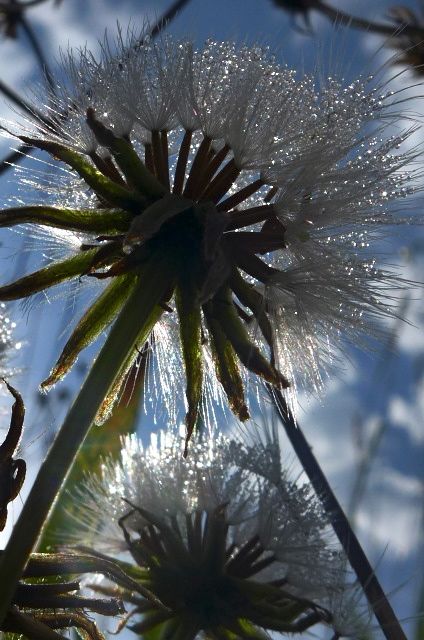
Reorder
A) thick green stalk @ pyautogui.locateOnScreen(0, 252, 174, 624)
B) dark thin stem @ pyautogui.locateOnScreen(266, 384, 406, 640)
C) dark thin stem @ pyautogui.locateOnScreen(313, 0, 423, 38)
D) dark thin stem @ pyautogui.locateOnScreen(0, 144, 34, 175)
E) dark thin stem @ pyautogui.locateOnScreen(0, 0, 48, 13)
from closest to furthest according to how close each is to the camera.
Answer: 1. thick green stalk @ pyautogui.locateOnScreen(0, 252, 174, 624)
2. dark thin stem @ pyautogui.locateOnScreen(266, 384, 406, 640)
3. dark thin stem @ pyautogui.locateOnScreen(313, 0, 423, 38)
4. dark thin stem @ pyautogui.locateOnScreen(0, 144, 34, 175)
5. dark thin stem @ pyautogui.locateOnScreen(0, 0, 48, 13)

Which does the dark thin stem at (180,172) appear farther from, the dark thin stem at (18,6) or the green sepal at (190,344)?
the dark thin stem at (18,6)

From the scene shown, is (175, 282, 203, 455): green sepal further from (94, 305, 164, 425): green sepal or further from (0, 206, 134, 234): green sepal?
(0, 206, 134, 234): green sepal

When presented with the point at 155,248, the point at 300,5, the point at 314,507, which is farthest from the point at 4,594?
the point at 300,5

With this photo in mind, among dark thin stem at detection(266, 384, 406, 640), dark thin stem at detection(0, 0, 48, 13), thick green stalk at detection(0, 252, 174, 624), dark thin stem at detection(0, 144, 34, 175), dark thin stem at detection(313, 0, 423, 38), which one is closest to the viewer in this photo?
thick green stalk at detection(0, 252, 174, 624)

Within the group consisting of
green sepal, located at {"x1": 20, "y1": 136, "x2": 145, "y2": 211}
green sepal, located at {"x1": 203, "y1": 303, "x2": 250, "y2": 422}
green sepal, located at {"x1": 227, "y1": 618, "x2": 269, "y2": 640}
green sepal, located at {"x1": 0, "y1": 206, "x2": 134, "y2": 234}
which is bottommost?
green sepal, located at {"x1": 227, "y1": 618, "x2": 269, "y2": 640}

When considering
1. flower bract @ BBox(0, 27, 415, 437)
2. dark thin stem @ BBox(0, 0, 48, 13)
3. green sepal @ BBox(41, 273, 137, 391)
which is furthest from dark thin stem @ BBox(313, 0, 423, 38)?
dark thin stem @ BBox(0, 0, 48, 13)

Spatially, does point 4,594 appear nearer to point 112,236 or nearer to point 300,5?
point 112,236
